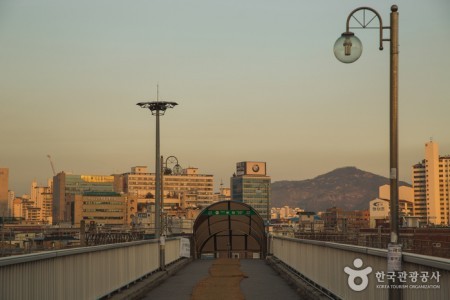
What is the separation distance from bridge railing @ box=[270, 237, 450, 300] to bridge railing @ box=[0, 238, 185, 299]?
17.7 feet

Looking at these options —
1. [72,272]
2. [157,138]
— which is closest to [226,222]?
[157,138]

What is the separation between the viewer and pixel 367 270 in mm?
15141

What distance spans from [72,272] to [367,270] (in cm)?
577

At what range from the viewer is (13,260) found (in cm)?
1205

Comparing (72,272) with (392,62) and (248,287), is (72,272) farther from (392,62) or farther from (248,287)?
(248,287)

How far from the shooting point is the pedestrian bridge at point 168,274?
38.8ft

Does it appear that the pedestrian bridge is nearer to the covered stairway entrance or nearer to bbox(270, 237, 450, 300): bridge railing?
bbox(270, 237, 450, 300): bridge railing

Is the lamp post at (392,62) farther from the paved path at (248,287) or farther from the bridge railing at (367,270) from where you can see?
the paved path at (248,287)

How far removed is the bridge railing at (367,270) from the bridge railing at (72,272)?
5.40 metres

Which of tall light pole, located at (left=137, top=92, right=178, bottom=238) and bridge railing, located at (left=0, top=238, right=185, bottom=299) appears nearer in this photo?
bridge railing, located at (left=0, top=238, right=185, bottom=299)

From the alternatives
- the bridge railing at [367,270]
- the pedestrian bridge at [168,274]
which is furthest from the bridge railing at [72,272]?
the bridge railing at [367,270]

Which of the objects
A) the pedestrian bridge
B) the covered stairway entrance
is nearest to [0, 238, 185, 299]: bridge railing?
the pedestrian bridge

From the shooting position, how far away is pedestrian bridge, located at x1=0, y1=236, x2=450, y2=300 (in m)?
11.8

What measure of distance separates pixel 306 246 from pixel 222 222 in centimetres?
4267
